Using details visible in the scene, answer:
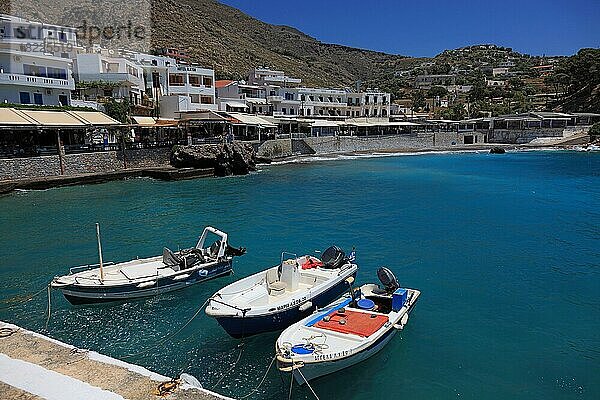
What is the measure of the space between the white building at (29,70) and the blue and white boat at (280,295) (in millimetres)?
40374

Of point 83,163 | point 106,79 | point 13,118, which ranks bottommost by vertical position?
point 83,163

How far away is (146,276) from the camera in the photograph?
50.2 feet

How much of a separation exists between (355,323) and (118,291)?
25.2 ft

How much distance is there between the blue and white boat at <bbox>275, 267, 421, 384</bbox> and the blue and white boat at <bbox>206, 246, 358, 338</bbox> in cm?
92

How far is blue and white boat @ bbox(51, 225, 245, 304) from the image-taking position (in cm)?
1437

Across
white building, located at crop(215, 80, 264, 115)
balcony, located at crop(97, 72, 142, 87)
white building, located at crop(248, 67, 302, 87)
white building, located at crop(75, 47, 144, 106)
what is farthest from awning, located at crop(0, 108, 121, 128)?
white building, located at crop(248, 67, 302, 87)

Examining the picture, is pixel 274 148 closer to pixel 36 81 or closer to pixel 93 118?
pixel 93 118

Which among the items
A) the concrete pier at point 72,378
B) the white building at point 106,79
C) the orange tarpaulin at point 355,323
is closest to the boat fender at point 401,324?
the orange tarpaulin at point 355,323

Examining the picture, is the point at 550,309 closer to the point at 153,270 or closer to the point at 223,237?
the point at 223,237

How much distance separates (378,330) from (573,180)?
44086 millimetres

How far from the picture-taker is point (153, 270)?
16.0m

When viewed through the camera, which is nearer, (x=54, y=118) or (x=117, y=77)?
(x=54, y=118)

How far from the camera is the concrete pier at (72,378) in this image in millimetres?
7816

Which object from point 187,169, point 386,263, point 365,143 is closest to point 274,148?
point 187,169
